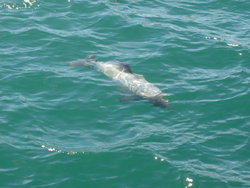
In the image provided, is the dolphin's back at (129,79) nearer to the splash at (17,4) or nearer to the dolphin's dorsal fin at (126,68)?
the dolphin's dorsal fin at (126,68)

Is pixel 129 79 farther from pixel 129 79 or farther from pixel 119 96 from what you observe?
pixel 119 96

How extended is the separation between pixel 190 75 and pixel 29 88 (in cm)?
580

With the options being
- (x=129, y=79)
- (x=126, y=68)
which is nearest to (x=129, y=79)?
(x=129, y=79)

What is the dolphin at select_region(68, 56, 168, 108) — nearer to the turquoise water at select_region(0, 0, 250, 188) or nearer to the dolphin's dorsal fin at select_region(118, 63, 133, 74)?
the dolphin's dorsal fin at select_region(118, 63, 133, 74)

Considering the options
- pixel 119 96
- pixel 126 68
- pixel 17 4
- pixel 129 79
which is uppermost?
pixel 17 4

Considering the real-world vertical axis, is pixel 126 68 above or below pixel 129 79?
above

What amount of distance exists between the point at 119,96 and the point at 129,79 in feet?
3.59

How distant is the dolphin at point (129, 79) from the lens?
48.6ft

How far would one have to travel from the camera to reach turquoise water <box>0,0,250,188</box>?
38.1ft

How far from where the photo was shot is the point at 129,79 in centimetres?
1587

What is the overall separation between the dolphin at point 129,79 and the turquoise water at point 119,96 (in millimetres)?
264

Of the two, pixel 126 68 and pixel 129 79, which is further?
pixel 126 68

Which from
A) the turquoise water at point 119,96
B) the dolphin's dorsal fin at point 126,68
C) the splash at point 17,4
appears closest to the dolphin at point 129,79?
the dolphin's dorsal fin at point 126,68

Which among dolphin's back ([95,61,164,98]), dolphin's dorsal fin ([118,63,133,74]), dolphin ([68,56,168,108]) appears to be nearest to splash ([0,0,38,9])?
dolphin ([68,56,168,108])
